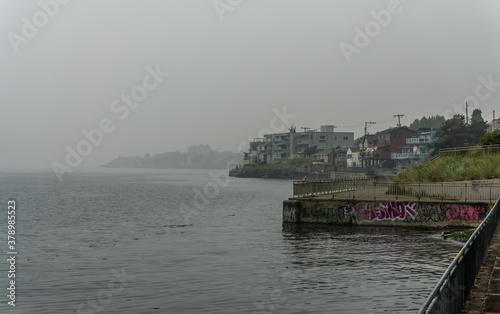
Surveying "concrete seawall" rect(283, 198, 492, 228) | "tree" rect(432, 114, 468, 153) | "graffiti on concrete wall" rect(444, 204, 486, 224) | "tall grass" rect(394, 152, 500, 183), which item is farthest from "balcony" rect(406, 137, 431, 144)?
"graffiti on concrete wall" rect(444, 204, 486, 224)

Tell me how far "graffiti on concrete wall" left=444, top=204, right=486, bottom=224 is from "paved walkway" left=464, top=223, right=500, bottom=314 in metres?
18.1

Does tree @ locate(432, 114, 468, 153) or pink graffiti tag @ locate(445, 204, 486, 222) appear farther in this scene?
tree @ locate(432, 114, 468, 153)

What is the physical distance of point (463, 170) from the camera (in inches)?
1721

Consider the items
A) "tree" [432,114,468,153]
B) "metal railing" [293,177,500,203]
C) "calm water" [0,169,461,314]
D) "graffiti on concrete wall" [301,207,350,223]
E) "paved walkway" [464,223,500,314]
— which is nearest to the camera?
"paved walkway" [464,223,500,314]

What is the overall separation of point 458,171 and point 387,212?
12.8 m

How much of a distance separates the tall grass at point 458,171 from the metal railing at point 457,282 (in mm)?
31699

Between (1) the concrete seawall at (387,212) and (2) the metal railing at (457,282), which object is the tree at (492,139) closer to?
(1) the concrete seawall at (387,212)

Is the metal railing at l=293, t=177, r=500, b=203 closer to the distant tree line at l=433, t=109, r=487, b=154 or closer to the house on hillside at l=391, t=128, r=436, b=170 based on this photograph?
the distant tree line at l=433, t=109, r=487, b=154

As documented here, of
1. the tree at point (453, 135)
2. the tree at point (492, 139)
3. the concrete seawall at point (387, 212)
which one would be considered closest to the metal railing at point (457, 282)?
the concrete seawall at point (387, 212)

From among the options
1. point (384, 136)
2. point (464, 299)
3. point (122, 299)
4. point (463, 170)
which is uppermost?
point (384, 136)

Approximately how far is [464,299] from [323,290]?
904 centimetres

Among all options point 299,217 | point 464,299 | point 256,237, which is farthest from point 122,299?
point 299,217

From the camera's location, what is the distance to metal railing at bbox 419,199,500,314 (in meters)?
7.43

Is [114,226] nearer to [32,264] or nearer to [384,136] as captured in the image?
[32,264]
